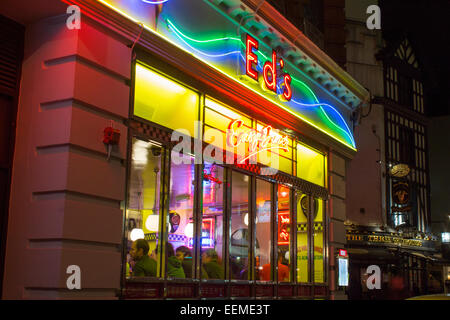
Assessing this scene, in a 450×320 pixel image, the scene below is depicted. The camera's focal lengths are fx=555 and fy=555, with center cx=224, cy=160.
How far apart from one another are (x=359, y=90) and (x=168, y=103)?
10.3 metres

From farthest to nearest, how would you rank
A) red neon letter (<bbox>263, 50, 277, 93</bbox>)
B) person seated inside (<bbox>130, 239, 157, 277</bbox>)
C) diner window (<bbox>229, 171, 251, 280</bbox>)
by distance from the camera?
red neon letter (<bbox>263, 50, 277, 93</bbox>) < diner window (<bbox>229, 171, 251, 280</bbox>) < person seated inside (<bbox>130, 239, 157, 277</bbox>)

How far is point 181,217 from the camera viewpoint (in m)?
12.0

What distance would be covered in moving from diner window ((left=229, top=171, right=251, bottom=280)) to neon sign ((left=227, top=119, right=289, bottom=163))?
0.61 metres

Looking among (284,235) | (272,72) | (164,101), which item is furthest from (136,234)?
(272,72)

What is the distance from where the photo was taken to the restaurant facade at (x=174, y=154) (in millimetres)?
8461

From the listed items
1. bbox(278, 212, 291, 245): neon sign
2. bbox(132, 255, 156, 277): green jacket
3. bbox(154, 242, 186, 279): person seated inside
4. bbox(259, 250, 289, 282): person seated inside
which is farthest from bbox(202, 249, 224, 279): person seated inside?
bbox(278, 212, 291, 245): neon sign

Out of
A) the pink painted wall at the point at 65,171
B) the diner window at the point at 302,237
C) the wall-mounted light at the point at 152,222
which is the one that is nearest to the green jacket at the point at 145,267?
the wall-mounted light at the point at 152,222

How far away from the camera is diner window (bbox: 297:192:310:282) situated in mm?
15836

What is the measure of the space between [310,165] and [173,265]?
731cm

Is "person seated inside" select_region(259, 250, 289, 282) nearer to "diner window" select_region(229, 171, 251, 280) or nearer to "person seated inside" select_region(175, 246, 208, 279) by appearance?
"diner window" select_region(229, 171, 251, 280)

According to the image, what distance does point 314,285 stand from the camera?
16.1 meters

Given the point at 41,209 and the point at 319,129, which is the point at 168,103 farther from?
the point at 319,129

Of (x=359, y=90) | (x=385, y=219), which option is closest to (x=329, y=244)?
(x=359, y=90)

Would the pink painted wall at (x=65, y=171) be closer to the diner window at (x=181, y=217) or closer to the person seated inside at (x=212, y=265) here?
the diner window at (x=181, y=217)
